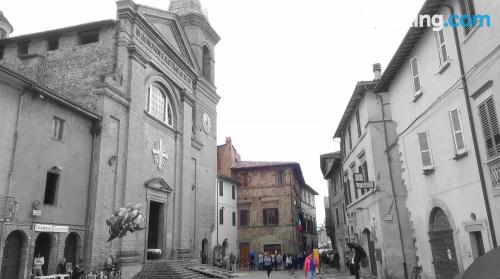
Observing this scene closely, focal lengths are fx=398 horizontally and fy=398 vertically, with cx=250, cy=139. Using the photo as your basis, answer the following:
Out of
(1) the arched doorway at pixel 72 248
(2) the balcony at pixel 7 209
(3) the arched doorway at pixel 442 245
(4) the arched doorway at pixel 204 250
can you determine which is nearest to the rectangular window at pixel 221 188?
(4) the arched doorway at pixel 204 250

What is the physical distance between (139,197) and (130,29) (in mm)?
8403

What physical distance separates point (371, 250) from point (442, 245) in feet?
23.6

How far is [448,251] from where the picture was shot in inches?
473

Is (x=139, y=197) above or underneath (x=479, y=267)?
above

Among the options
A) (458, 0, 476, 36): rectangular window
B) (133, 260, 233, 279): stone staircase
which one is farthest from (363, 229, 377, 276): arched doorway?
(458, 0, 476, 36): rectangular window

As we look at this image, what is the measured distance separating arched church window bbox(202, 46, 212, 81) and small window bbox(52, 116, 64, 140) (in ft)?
54.4

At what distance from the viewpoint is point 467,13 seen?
32.9ft

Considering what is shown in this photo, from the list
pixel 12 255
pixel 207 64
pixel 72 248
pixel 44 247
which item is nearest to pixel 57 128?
pixel 44 247

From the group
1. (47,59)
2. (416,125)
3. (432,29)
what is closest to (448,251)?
(416,125)

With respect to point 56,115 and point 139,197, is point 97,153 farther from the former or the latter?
point 139,197

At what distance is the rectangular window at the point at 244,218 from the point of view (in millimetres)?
38625

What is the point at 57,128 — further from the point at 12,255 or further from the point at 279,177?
the point at 279,177

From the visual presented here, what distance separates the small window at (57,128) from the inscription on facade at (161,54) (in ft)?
24.2

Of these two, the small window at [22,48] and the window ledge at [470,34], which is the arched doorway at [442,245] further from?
the small window at [22,48]
